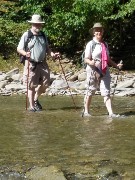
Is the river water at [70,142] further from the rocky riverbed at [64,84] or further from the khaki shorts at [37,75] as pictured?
the rocky riverbed at [64,84]

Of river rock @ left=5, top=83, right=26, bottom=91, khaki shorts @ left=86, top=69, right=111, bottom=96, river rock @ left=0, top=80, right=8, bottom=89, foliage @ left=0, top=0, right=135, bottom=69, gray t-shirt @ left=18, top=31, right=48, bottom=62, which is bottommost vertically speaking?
river rock @ left=5, top=83, right=26, bottom=91

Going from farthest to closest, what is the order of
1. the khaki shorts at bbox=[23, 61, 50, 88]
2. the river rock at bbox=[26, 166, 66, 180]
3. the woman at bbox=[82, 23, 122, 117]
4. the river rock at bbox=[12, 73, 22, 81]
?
the river rock at bbox=[12, 73, 22, 81] < the khaki shorts at bbox=[23, 61, 50, 88] < the woman at bbox=[82, 23, 122, 117] < the river rock at bbox=[26, 166, 66, 180]

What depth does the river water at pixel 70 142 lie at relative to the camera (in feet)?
18.6

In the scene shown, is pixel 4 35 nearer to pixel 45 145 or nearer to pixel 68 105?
pixel 68 105

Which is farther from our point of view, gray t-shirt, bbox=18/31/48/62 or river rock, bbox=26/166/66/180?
gray t-shirt, bbox=18/31/48/62

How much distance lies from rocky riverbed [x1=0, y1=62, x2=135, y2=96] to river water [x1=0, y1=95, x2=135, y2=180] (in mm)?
3406

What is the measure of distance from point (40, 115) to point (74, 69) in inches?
389

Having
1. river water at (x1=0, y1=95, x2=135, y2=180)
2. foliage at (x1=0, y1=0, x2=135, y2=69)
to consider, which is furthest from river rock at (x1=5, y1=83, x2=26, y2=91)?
river water at (x1=0, y1=95, x2=135, y2=180)

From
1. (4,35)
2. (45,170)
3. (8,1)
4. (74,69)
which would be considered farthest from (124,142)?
(8,1)

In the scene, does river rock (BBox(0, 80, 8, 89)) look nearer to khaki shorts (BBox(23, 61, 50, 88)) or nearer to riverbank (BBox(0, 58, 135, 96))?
riverbank (BBox(0, 58, 135, 96))

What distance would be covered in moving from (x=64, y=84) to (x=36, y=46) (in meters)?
5.45

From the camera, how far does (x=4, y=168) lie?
221 inches

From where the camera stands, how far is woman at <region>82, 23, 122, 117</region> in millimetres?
9422

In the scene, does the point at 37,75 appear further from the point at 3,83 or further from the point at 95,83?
the point at 3,83
